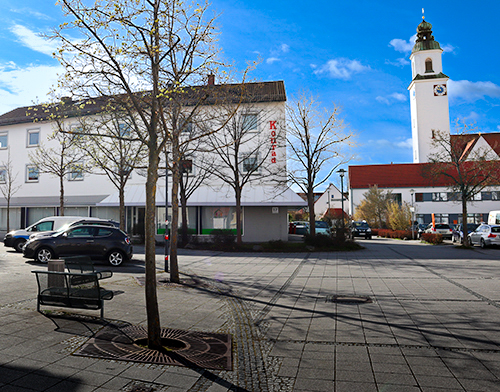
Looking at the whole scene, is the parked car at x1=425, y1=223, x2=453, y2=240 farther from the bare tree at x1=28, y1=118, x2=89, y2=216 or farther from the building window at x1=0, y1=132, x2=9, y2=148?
the building window at x1=0, y1=132, x2=9, y2=148

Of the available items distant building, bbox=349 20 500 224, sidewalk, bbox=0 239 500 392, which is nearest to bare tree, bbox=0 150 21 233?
sidewalk, bbox=0 239 500 392

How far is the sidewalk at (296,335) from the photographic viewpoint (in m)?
4.29

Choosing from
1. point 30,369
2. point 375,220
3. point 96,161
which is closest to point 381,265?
point 30,369

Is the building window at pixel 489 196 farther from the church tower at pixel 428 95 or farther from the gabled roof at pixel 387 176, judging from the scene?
the church tower at pixel 428 95

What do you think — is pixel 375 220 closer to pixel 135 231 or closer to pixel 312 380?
pixel 135 231

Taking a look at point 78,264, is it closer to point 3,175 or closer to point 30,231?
point 30,231

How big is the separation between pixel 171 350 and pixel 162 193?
81.5 feet

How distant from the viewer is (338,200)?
87125mm

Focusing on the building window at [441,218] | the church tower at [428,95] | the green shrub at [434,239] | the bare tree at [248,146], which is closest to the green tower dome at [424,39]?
the church tower at [428,95]

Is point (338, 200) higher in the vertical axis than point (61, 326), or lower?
higher

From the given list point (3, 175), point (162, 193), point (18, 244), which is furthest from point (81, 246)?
point (3, 175)

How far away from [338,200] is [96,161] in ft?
231

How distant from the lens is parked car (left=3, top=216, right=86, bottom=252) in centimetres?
1962

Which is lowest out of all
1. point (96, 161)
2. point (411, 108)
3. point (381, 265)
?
point (381, 265)
